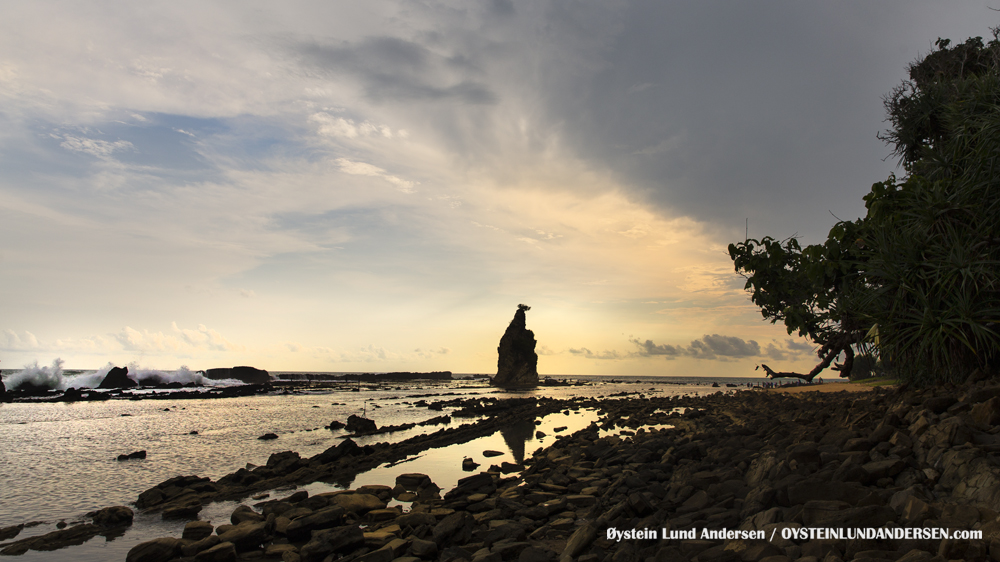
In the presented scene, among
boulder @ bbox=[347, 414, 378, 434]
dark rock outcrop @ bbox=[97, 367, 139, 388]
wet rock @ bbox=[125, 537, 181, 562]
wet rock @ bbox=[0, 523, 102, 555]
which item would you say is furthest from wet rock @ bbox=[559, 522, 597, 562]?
dark rock outcrop @ bbox=[97, 367, 139, 388]

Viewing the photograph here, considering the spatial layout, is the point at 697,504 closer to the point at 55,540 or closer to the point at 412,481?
→ the point at 412,481

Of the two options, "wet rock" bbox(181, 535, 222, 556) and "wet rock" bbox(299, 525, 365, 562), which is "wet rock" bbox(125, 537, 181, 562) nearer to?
"wet rock" bbox(181, 535, 222, 556)

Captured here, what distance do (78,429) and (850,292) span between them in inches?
1698

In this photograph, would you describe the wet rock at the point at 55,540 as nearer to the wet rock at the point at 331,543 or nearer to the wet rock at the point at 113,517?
the wet rock at the point at 113,517

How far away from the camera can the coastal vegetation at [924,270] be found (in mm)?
8648

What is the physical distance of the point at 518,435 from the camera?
24.6 m

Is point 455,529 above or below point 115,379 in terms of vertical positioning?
above

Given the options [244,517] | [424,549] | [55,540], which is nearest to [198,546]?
[244,517]

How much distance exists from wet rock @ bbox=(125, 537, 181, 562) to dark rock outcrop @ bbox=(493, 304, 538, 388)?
9173 centimetres

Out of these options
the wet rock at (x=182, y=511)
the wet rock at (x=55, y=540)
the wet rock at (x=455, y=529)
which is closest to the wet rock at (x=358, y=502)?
the wet rock at (x=455, y=529)

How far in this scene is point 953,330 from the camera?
8.77 metres

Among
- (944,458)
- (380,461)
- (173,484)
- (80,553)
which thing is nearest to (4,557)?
(80,553)

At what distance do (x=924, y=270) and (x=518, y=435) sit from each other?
19.4 meters

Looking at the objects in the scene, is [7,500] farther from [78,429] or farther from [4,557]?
[78,429]
